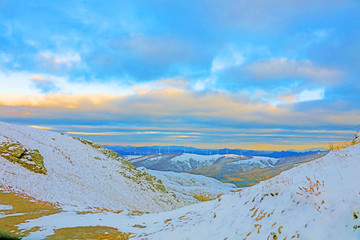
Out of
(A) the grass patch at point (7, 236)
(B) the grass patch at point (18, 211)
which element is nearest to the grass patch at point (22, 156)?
(B) the grass patch at point (18, 211)

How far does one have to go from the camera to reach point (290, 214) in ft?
25.5

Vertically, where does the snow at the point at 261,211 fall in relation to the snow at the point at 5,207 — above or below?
above

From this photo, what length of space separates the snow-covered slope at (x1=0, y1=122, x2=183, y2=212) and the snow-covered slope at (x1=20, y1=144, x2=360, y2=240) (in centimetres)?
1808

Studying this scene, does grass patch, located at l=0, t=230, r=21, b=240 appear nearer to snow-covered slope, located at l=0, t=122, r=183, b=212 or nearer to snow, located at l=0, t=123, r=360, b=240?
snow, located at l=0, t=123, r=360, b=240

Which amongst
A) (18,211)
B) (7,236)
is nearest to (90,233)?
(7,236)

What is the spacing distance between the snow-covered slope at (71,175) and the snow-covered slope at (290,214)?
18075 millimetres

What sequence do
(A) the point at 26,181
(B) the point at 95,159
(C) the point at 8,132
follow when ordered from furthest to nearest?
(B) the point at 95,159, (C) the point at 8,132, (A) the point at 26,181

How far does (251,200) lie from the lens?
36.5ft

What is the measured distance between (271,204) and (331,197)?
8.07 ft

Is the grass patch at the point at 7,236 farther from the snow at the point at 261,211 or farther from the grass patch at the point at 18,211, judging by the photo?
the snow at the point at 261,211

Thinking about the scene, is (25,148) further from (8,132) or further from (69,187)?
(69,187)

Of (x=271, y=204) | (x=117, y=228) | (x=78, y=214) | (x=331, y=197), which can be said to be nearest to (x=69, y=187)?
(x=78, y=214)

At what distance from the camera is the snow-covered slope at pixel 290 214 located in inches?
246

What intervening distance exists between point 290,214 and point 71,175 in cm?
3928
